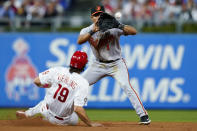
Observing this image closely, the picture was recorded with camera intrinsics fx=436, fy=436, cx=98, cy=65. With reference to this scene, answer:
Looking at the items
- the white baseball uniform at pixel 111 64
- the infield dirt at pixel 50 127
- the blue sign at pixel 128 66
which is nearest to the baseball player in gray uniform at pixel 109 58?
the white baseball uniform at pixel 111 64

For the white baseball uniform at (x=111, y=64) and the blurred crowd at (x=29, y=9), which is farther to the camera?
the blurred crowd at (x=29, y=9)

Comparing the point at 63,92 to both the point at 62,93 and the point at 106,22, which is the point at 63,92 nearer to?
the point at 62,93

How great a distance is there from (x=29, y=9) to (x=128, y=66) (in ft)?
13.8

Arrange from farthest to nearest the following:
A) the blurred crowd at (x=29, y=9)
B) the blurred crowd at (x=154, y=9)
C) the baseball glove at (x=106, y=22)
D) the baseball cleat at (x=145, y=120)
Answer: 1. the blurred crowd at (x=29, y=9)
2. the blurred crowd at (x=154, y=9)
3. the baseball cleat at (x=145, y=120)
4. the baseball glove at (x=106, y=22)

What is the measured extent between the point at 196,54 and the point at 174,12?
7.66ft

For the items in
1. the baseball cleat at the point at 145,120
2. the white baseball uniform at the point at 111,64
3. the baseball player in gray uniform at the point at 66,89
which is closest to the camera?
the baseball player in gray uniform at the point at 66,89

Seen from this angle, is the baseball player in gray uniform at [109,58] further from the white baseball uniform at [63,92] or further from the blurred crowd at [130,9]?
the blurred crowd at [130,9]

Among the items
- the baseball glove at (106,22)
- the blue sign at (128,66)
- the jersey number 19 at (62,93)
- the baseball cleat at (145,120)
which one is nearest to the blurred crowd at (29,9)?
the blue sign at (128,66)

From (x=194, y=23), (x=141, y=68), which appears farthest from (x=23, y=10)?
(x=194, y=23)

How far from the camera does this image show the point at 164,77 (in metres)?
13.7

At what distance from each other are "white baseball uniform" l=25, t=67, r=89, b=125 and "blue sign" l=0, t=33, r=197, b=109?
610 centimetres

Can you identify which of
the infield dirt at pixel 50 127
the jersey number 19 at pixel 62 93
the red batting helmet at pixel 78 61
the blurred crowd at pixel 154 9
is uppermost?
the blurred crowd at pixel 154 9

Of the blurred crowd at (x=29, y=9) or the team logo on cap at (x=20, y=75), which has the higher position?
the blurred crowd at (x=29, y=9)

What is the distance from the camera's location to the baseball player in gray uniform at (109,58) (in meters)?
8.57
